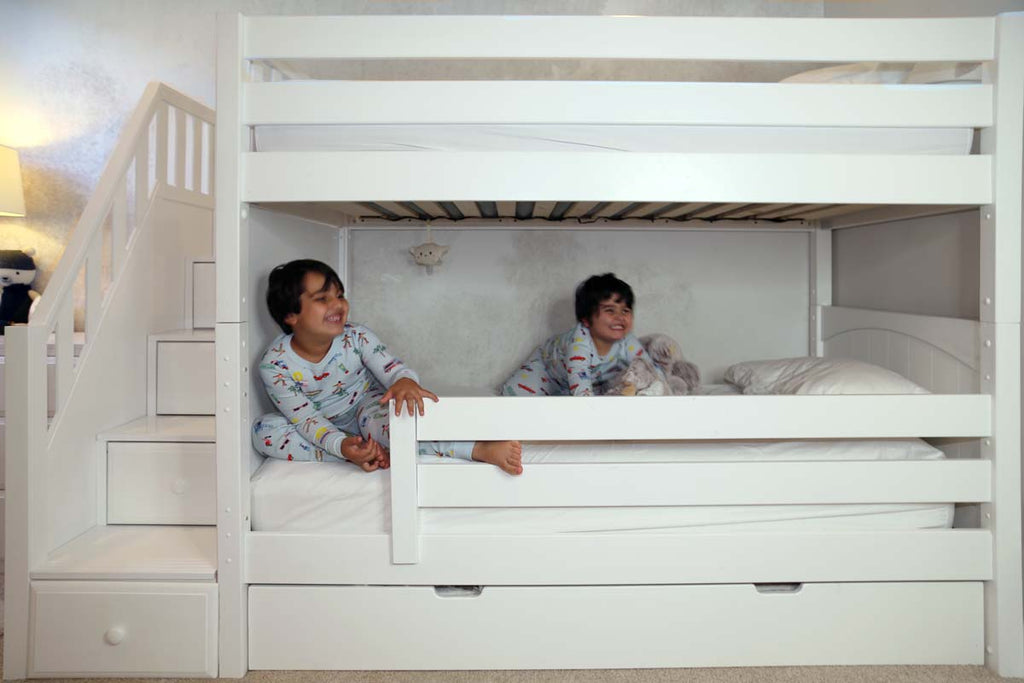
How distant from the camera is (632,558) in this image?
1851 millimetres

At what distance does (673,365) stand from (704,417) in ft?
2.43

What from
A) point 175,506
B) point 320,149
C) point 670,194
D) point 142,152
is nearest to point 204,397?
point 175,506

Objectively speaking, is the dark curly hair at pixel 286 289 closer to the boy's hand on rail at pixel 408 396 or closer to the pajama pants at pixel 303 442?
the pajama pants at pixel 303 442

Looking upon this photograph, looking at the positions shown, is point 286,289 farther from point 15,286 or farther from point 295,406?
point 15,286

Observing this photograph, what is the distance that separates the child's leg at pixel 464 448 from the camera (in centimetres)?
182

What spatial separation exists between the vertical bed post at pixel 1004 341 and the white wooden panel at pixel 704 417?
64 millimetres

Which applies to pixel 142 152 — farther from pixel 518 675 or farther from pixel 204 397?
pixel 518 675

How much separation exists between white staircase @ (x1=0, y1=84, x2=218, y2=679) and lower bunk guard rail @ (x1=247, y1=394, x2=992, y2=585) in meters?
0.26

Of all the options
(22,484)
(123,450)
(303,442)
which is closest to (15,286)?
(123,450)

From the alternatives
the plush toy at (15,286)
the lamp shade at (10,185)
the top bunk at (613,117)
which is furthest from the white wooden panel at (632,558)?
the lamp shade at (10,185)

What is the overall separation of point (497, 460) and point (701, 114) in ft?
2.87

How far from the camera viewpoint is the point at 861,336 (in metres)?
2.64

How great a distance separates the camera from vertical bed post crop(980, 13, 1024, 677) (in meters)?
1.79

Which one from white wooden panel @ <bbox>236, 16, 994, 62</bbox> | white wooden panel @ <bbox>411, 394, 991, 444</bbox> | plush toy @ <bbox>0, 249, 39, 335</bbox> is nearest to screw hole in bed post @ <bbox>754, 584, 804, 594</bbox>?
white wooden panel @ <bbox>411, 394, 991, 444</bbox>
